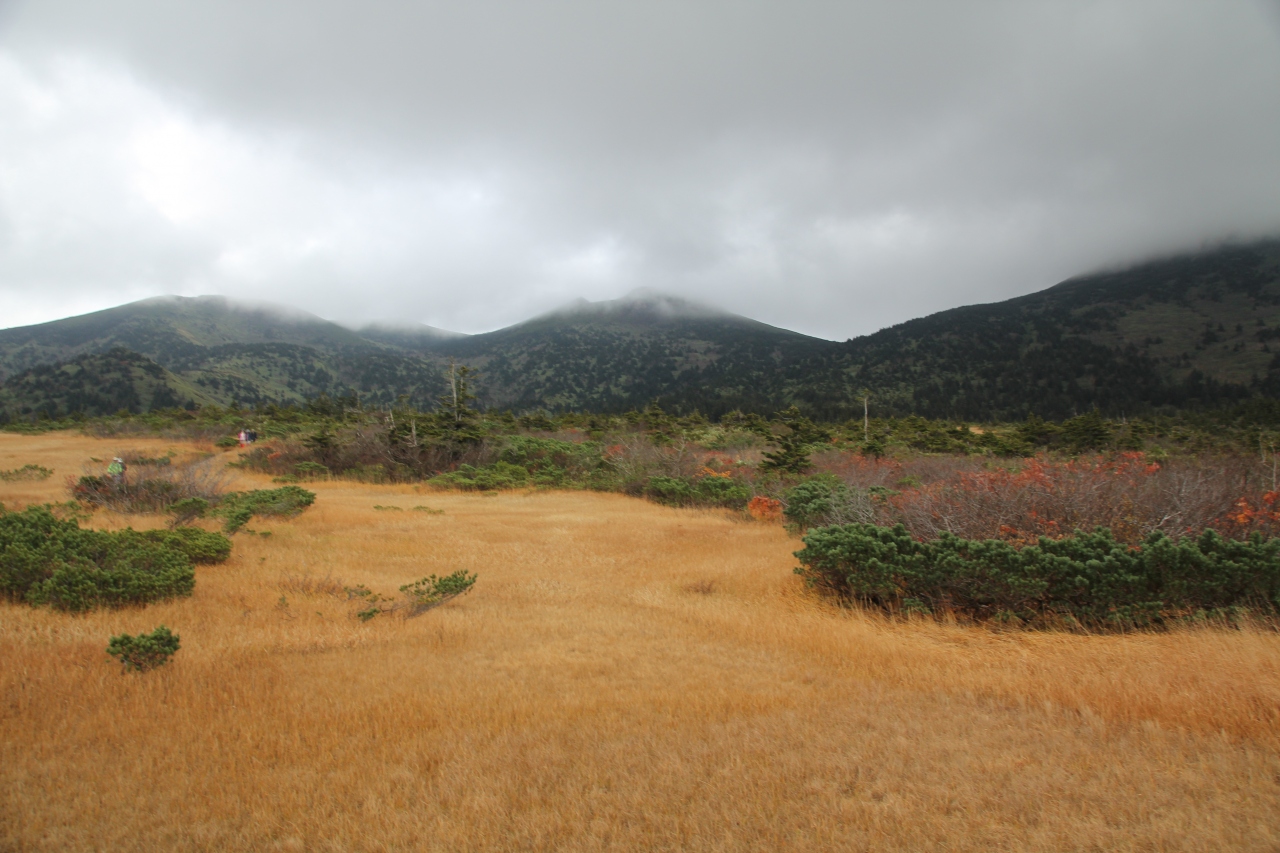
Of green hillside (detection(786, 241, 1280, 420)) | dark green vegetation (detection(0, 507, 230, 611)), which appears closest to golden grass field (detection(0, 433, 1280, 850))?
dark green vegetation (detection(0, 507, 230, 611))

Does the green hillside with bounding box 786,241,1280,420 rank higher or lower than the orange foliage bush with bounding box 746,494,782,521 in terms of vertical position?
higher

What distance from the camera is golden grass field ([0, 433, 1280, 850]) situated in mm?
2838

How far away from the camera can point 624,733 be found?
3.89m

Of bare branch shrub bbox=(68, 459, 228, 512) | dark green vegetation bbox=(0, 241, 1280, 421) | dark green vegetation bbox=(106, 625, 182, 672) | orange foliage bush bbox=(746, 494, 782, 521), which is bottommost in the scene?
orange foliage bush bbox=(746, 494, 782, 521)

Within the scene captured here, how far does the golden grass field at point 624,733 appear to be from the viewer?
2838mm

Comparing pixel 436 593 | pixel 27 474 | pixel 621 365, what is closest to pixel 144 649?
pixel 436 593

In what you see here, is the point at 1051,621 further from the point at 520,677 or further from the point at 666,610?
the point at 520,677

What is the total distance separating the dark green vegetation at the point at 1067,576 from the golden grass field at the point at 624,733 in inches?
21.0

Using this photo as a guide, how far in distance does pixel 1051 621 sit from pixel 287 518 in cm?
1391

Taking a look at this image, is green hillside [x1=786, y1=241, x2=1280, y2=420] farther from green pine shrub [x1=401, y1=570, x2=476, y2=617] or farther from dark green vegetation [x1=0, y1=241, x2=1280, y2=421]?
green pine shrub [x1=401, y1=570, x2=476, y2=617]

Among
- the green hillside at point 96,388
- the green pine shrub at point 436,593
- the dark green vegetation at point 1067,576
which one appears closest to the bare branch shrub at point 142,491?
the green pine shrub at point 436,593

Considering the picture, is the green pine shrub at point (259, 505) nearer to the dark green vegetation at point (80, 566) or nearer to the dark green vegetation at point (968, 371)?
the dark green vegetation at point (80, 566)

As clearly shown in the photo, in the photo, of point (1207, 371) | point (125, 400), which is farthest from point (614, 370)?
point (1207, 371)

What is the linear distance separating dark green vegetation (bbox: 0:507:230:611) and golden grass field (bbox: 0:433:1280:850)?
0.31 m
